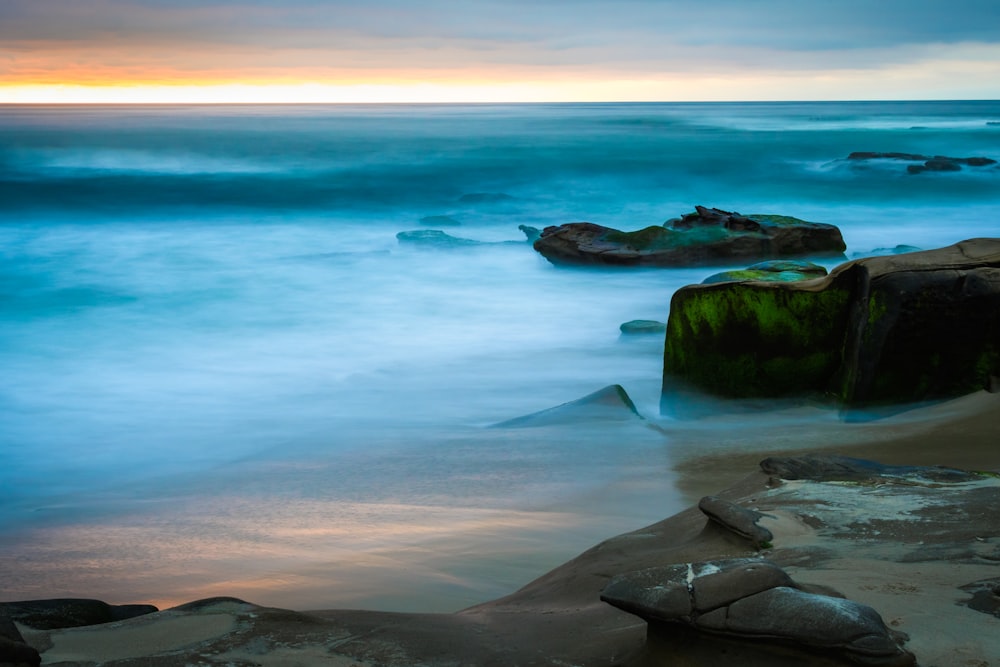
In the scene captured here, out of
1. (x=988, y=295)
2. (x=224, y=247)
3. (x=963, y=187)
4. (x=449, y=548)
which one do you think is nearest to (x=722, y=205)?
(x=963, y=187)

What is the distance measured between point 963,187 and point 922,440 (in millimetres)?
20396

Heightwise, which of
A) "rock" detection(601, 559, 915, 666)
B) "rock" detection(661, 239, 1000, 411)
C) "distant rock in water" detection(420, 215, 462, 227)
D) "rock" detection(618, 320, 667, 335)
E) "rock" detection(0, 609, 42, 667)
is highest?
"distant rock in water" detection(420, 215, 462, 227)

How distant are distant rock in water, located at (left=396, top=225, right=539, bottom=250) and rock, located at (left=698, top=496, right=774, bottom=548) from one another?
490 inches

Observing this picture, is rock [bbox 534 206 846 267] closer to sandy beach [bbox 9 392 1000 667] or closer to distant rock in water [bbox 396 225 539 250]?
distant rock in water [bbox 396 225 539 250]

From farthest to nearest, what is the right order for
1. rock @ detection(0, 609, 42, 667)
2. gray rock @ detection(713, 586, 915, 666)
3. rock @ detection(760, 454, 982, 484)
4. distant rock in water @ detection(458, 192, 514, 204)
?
distant rock in water @ detection(458, 192, 514, 204)
rock @ detection(760, 454, 982, 484)
rock @ detection(0, 609, 42, 667)
gray rock @ detection(713, 586, 915, 666)

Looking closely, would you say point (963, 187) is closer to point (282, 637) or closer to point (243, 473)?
point (243, 473)

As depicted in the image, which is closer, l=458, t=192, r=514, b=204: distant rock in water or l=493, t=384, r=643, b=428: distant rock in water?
l=493, t=384, r=643, b=428: distant rock in water

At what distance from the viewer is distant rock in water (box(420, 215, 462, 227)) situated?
1848cm

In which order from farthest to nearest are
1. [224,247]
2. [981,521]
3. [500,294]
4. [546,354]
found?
[224,247] < [500,294] < [546,354] < [981,521]

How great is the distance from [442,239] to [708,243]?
5.08 meters

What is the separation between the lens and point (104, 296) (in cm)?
1224

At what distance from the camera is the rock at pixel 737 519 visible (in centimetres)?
291

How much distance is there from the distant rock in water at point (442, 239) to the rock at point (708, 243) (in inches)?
101

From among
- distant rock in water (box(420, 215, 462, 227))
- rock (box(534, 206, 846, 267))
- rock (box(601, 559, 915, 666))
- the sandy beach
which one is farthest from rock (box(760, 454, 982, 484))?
distant rock in water (box(420, 215, 462, 227))
